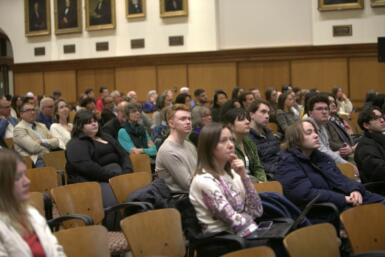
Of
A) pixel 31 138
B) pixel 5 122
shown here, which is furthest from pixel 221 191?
pixel 5 122

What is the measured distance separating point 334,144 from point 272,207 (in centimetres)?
347

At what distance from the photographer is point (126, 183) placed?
600 cm

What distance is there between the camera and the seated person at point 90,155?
6.76 m

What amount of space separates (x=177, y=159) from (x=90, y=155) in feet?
4.82

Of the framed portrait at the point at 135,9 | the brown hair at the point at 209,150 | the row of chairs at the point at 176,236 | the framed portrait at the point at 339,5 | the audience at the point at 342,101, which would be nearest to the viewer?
the row of chairs at the point at 176,236

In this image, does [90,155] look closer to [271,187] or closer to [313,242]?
[271,187]

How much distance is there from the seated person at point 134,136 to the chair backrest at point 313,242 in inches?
199

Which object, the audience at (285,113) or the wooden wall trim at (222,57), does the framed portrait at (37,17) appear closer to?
the wooden wall trim at (222,57)

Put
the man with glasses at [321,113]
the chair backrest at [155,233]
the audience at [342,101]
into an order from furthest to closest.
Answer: the audience at [342,101], the man with glasses at [321,113], the chair backrest at [155,233]

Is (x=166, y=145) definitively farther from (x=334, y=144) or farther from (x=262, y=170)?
(x=334, y=144)

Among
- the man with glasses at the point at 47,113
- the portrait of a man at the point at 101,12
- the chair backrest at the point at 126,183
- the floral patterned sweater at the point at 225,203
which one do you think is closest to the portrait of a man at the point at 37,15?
the portrait of a man at the point at 101,12

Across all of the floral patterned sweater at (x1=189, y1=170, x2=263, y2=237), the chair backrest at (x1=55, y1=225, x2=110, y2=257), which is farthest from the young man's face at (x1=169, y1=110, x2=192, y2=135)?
the chair backrest at (x1=55, y1=225, x2=110, y2=257)

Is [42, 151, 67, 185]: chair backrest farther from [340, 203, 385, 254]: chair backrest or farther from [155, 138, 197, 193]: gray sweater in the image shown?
[340, 203, 385, 254]: chair backrest

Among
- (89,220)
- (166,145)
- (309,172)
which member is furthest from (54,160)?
(309,172)
